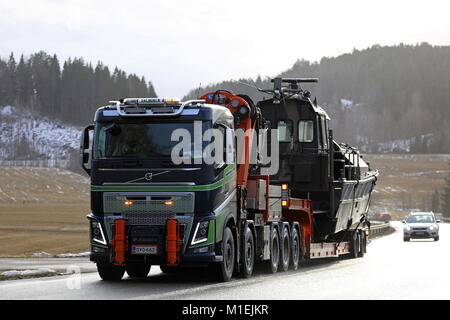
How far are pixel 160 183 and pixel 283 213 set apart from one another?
7257 mm

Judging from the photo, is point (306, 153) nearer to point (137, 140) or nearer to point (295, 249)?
point (295, 249)

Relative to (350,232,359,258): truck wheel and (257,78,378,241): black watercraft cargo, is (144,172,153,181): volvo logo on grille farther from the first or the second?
(350,232,359,258): truck wheel

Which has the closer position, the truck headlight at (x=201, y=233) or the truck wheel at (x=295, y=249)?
the truck headlight at (x=201, y=233)

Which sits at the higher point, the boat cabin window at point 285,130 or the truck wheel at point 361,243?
the boat cabin window at point 285,130

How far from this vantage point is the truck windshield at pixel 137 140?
1642 centimetres

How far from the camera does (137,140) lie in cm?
1655

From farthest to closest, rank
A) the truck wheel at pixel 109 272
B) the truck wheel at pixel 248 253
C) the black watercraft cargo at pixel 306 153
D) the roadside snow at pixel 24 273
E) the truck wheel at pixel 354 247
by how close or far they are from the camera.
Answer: the truck wheel at pixel 354 247, the black watercraft cargo at pixel 306 153, the roadside snow at pixel 24 273, the truck wheel at pixel 248 253, the truck wheel at pixel 109 272

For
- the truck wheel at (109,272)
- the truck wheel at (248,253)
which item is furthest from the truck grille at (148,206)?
the truck wheel at (248,253)

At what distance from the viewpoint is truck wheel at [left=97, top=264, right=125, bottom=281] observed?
691 inches

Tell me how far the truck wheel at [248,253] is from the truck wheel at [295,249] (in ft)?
11.6

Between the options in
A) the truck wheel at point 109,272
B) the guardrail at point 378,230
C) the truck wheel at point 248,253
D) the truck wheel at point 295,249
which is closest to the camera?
the truck wheel at point 109,272

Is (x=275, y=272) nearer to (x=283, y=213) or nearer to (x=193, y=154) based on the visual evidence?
(x=283, y=213)

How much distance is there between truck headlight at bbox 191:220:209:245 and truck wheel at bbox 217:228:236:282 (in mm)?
752

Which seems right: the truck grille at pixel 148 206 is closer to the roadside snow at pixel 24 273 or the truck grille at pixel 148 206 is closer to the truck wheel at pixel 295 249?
the roadside snow at pixel 24 273
